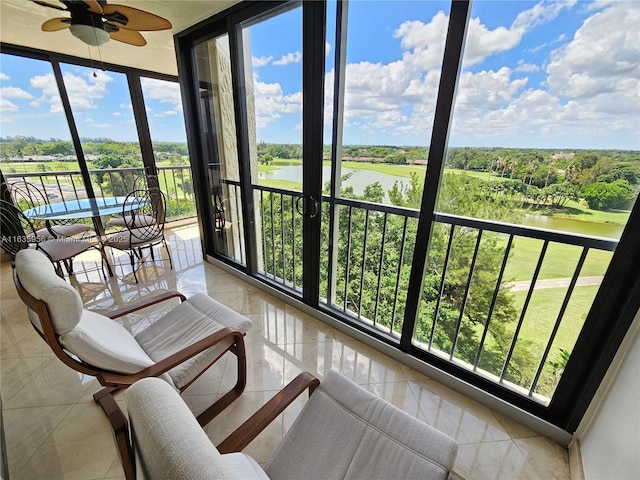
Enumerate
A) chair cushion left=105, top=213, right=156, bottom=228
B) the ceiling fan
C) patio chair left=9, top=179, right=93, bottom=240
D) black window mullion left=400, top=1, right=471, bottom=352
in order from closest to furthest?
black window mullion left=400, top=1, right=471, bottom=352 → the ceiling fan → patio chair left=9, top=179, right=93, bottom=240 → chair cushion left=105, top=213, right=156, bottom=228

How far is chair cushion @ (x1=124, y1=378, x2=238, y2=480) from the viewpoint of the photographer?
502 millimetres

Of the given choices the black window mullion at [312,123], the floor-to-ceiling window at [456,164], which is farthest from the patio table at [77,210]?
the black window mullion at [312,123]

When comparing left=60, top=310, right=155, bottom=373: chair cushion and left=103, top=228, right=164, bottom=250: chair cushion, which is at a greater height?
left=60, top=310, right=155, bottom=373: chair cushion

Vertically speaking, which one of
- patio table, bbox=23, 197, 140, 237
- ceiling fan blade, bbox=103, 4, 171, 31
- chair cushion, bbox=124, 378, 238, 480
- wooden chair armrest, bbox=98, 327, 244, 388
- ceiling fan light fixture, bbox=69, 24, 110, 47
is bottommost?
wooden chair armrest, bbox=98, 327, 244, 388

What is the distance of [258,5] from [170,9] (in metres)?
0.88

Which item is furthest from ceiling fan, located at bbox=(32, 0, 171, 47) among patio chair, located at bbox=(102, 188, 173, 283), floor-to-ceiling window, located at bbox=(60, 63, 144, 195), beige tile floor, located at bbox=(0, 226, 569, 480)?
floor-to-ceiling window, located at bbox=(60, 63, 144, 195)

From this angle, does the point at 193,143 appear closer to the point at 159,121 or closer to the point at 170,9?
the point at 170,9

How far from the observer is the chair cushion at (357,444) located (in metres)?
0.91

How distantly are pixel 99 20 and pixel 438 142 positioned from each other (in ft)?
7.28

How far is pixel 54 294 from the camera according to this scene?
1013 mm

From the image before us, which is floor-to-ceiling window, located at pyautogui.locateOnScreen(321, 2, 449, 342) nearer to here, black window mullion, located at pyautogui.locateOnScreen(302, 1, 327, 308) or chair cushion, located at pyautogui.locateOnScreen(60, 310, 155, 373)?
black window mullion, located at pyautogui.locateOnScreen(302, 1, 327, 308)

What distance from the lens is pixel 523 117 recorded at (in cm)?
121

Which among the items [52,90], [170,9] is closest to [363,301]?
[170,9]

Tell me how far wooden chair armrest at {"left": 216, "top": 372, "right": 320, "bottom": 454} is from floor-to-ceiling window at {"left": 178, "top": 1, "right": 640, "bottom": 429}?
35.9 inches
